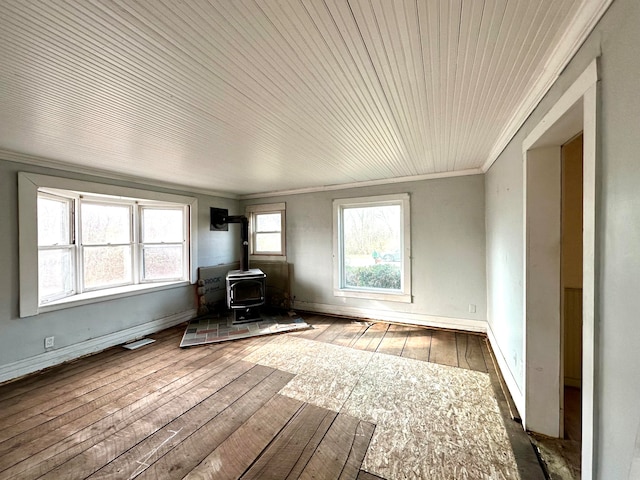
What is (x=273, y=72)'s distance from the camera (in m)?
1.44

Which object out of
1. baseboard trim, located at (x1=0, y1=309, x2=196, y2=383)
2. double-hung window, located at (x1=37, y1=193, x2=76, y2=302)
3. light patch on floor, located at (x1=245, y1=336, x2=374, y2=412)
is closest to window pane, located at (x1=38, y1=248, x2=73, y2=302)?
double-hung window, located at (x1=37, y1=193, x2=76, y2=302)

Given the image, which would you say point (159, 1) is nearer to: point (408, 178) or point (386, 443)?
point (386, 443)

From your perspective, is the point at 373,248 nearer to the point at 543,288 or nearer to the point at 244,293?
the point at 244,293

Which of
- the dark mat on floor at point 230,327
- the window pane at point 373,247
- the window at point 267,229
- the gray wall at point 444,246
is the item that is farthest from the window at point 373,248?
the window at point 267,229

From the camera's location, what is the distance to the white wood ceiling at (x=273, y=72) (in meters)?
1.06

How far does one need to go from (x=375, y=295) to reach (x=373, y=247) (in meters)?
0.80

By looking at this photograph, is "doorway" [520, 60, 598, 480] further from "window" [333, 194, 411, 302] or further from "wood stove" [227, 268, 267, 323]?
"wood stove" [227, 268, 267, 323]

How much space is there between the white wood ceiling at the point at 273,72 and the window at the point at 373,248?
5.47ft

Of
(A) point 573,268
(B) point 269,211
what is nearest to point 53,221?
(B) point 269,211

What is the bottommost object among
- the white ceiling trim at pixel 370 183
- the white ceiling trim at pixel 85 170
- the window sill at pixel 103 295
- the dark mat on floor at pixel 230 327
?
the dark mat on floor at pixel 230 327

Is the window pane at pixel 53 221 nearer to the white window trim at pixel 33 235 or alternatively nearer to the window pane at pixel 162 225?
the white window trim at pixel 33 235

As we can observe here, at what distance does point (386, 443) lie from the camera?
1751mm

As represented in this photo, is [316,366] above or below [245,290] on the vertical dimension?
below

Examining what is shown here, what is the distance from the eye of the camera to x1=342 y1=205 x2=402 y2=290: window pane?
428cm
